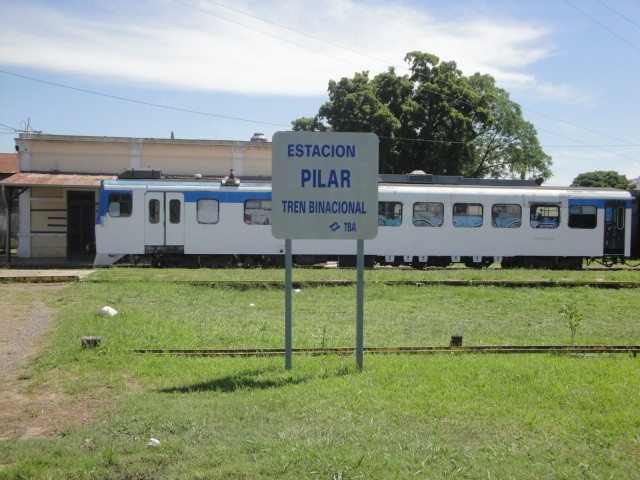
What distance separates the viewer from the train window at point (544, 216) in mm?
23766

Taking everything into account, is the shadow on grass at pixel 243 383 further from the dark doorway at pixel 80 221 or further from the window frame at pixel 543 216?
the dark doorway at pixel 80 221

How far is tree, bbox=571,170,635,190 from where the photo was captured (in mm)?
70688

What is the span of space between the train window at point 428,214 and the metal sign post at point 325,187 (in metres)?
15.2

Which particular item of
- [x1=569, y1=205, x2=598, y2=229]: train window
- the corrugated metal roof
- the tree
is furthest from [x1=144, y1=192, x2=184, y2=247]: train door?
the tree

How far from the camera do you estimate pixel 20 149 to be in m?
29.0

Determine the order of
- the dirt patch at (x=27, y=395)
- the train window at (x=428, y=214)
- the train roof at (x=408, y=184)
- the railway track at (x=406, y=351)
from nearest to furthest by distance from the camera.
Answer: the dirt patch at (x=27, y=395) < the railway track at (x=406, y=351) < the train roof at (x=408, y=184) < the train window at (x=428, y=214)

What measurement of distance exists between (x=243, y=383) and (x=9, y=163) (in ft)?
119

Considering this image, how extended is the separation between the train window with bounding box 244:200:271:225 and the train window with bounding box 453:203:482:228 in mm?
6399

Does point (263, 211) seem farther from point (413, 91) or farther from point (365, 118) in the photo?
point (413, 91)

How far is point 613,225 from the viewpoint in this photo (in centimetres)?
2427

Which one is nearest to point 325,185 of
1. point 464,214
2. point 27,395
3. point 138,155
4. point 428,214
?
point 27,395

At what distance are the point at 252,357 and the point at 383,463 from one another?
Answer: 4442 mm

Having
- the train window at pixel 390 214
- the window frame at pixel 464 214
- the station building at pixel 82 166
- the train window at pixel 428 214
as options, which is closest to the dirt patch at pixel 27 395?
the train window at pixel 390 214

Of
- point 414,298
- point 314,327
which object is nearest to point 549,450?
point 314,327
